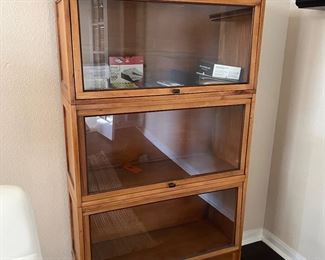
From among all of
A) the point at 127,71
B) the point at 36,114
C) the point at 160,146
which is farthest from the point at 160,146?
the point at 36,114

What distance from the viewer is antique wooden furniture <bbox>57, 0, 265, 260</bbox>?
4.05 ft

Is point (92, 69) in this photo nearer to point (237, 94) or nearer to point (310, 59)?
point (237, 94)

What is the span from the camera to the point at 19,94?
1385 millimetres

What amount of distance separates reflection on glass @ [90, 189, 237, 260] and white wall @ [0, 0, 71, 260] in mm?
284

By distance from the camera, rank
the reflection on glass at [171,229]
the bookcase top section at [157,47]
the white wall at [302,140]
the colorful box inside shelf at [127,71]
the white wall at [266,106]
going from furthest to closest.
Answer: the white wall at [266,106] < the white wall at [302,140] < the reflection on glass at [171,229] < the colorful box inside shelf at [127,71] < the bookcase top section at [157,47]

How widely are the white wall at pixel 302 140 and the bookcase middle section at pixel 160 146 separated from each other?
51cm

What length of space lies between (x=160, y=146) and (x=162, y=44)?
52 centimetres

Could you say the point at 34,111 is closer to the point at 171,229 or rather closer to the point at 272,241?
the point at 171,229

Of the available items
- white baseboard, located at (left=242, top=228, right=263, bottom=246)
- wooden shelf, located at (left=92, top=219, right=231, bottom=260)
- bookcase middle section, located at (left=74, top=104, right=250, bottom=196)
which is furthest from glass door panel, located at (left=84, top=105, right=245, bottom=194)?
white baseboard, located at (left=242, top=228, right=263, bottom=246)

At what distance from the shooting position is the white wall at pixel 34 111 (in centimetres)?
133

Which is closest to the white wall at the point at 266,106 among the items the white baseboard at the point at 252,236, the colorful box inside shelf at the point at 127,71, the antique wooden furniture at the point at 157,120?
the white baseboard at the point at 252,236

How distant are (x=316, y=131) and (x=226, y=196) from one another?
619mm

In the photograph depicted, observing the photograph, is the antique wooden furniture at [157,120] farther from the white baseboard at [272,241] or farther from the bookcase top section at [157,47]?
the white baseboard at [272,241]

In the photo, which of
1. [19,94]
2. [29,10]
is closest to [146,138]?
[19,94]
